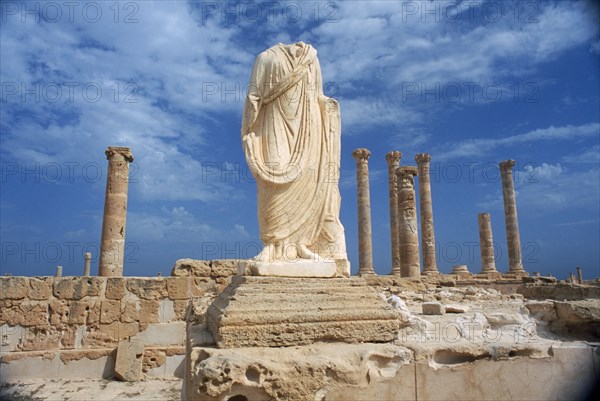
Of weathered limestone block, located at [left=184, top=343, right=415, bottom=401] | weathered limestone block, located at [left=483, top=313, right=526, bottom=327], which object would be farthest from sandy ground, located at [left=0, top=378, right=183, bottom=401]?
weathered limestone block, located at [left=483, top=313, right=526, bottom=327]

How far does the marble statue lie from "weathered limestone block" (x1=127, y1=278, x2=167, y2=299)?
5.25 metres

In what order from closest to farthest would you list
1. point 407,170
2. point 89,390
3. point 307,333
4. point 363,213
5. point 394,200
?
point 307,333 → point 89,390 → point 407,170 → point 363,213 → point 394,200

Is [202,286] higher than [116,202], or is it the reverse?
[116,202]

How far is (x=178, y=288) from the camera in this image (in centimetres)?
834

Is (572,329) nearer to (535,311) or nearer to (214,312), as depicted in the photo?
(535,311)

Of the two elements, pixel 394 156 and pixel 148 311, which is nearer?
pixel 148 311

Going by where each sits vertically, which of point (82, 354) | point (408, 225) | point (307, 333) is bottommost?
point (82, 354)

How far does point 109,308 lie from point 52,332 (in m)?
1.09

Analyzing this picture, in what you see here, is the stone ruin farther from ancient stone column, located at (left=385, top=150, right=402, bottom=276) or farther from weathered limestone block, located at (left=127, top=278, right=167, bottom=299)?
ancient stone column, located at (left=385, top=150, right=402, bottom=276)

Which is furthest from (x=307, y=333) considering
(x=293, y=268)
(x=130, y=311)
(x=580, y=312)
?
(x=130, y=311)

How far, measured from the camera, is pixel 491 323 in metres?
4.07

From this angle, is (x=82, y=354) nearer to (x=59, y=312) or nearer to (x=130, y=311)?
(x=59, y=312)

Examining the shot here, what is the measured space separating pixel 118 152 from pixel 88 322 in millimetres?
6080

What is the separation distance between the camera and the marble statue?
12.7 feet
